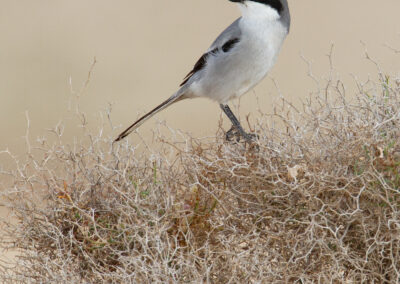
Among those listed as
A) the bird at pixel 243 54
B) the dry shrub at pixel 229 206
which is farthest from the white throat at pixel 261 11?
the dry shrub at pixel 229 206

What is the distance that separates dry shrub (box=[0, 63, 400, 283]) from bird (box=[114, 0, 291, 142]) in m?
0.53

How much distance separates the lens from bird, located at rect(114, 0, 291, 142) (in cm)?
282

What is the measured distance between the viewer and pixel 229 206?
6.95ft

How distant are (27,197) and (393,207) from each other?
125 centimetres

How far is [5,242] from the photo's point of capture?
226 centimetres

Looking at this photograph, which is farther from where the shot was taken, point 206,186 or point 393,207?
point 206,186

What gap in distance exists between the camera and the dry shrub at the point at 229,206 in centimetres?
193

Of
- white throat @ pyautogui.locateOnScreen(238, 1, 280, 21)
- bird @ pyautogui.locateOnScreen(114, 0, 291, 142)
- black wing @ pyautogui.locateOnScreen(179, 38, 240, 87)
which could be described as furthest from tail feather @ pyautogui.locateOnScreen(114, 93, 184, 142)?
white throat @ pyautogui.locateOnScreen(238, 1, 280, 21)

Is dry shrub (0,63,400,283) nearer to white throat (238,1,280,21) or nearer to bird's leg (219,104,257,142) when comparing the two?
bird's leg (219,104,257,142)

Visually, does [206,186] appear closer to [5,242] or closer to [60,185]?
[60,185]

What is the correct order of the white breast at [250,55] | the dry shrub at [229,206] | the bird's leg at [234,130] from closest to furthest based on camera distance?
the dry shrub at [229,206], the bird's leg at [234,130], the white breast at [250,55]

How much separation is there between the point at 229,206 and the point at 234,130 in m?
0.73

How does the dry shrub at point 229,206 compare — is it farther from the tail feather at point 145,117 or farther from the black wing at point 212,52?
the black wing at point 212,52

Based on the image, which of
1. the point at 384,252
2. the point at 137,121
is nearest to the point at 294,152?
the point at 384,252
